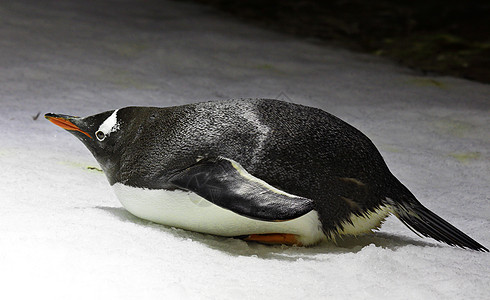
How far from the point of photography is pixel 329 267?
153cm

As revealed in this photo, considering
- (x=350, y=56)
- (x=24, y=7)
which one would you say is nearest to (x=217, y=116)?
(x=350, y=56)

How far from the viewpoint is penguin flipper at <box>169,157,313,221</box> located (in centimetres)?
142

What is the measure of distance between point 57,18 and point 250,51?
1546 mm

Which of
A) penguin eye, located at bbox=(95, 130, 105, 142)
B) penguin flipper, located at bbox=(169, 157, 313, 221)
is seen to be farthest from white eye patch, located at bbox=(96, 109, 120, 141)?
penguin flipper, located at bbox=(169, 157, 313, 221)

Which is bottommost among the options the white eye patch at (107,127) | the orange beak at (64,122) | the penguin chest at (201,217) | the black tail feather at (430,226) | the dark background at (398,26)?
the penguin chest at (201,217)

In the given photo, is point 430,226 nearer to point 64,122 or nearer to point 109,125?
point 109,125

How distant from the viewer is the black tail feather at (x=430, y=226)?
5.65 ft

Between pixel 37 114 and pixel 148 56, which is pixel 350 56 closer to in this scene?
pixel 148 56

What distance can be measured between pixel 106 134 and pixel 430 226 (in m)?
0.98

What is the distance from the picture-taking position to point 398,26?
5.80 m

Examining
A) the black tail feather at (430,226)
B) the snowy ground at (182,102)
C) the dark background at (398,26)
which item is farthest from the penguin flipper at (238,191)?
the dark background at (398,26)

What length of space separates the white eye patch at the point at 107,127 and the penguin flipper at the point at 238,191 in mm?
341

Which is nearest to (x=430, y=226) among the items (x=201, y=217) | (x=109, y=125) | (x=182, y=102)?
(x=201, y=217)

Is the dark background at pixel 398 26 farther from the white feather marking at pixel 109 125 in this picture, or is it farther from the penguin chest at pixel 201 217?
the white feather marking at pixel 109 125
